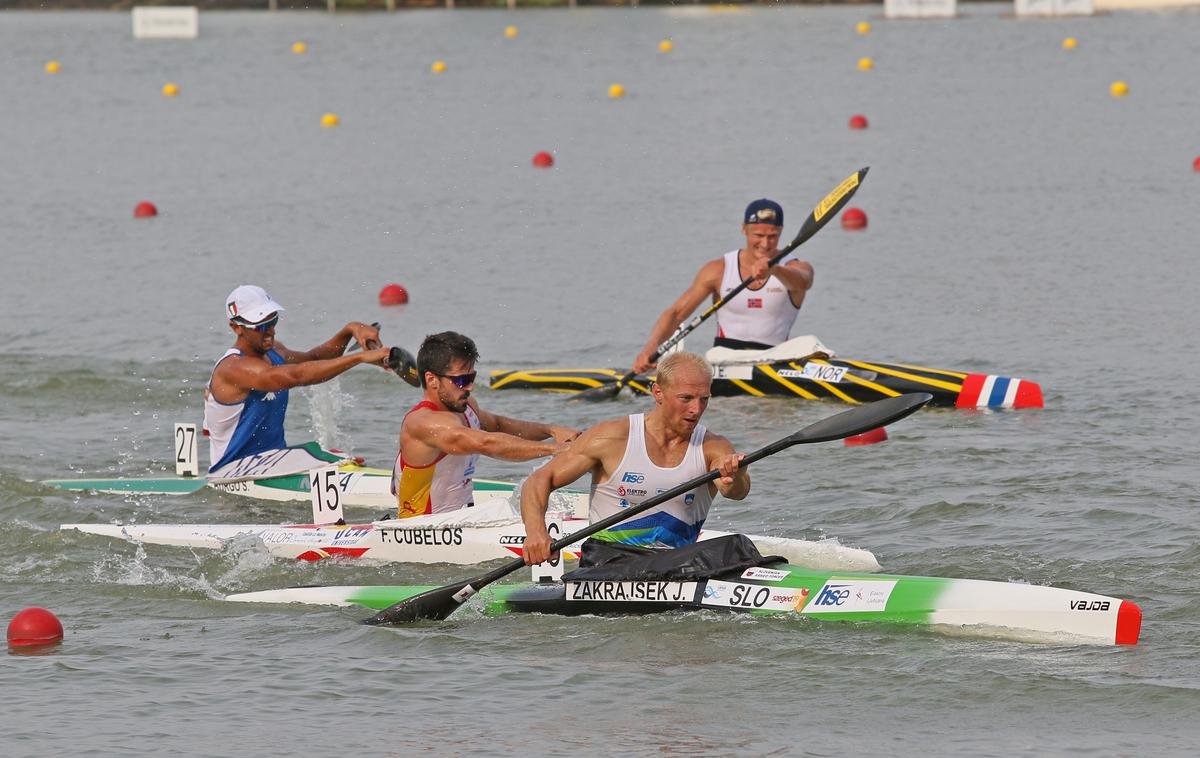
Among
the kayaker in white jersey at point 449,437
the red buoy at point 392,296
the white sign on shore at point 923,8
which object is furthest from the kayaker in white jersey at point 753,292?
the white sign on shore at point 923,8

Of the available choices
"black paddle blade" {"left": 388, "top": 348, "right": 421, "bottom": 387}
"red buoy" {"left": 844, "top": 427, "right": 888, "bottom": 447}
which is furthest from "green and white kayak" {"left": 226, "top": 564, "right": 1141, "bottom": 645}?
"red buoy" {"left": 844, "top": 427, "right": 888, "bottom": 447}

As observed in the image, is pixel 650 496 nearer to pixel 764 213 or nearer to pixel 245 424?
pixel 245 424

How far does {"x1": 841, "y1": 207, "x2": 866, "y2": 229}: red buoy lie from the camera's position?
2297 cm

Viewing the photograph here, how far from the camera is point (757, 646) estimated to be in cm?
823

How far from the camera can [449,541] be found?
32.3ft

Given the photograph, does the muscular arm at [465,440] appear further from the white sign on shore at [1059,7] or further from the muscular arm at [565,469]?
the white sign on shore at [1059,7]

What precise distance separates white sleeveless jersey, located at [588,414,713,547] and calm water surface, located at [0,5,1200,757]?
448 millimetres

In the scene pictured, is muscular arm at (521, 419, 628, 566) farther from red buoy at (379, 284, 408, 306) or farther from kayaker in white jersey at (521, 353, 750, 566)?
red buoy at (379, 284, 408, 306)

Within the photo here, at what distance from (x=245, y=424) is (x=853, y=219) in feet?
43.2

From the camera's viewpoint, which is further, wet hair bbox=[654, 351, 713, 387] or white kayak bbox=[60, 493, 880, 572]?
white kayak bbox=[60, 493, 880, 572]

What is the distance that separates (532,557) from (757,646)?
1186mm

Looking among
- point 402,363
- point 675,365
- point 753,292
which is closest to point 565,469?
point 675,365

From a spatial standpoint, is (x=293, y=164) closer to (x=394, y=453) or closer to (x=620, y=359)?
(x=620, y=359)

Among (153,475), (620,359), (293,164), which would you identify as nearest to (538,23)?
(293,164)
